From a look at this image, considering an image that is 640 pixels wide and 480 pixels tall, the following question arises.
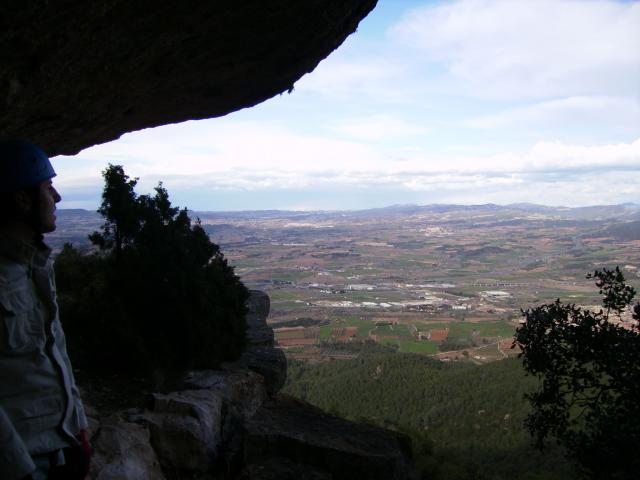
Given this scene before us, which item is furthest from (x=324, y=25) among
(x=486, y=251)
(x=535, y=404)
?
(x=486, y=251)

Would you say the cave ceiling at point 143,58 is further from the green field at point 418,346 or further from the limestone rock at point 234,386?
the green field at point 418,346

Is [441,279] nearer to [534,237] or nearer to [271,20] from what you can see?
[534,237]

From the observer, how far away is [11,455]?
7.22ft

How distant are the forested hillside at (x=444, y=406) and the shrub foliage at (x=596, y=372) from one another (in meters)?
5.63

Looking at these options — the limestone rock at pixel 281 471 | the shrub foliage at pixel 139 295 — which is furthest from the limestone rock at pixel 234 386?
the limestone rock at pixel 281 471

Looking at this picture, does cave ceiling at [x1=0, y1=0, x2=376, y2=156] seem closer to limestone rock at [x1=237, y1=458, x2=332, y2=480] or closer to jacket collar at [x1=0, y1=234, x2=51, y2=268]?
jacket collar at [x1=0, y1=234, x2=51, y2=268]

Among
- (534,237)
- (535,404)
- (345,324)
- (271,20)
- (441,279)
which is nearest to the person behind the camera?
(271,20)

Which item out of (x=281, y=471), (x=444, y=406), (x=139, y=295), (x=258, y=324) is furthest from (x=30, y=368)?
(x=444, y=406)

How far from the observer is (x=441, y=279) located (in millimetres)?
90938

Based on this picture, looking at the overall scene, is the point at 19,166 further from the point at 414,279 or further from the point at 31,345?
the point at 414,279

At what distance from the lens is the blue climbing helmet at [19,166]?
2.49m

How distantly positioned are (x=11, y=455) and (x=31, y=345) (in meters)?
0.49

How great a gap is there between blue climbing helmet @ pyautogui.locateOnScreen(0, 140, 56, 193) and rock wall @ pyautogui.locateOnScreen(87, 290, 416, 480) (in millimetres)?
4746

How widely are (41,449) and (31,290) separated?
30.7 inches
